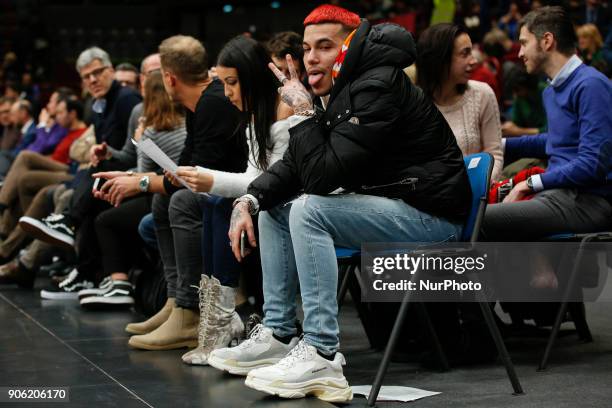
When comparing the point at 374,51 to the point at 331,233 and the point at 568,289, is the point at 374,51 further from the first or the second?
the point at 568,289

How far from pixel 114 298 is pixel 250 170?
1.85 meters

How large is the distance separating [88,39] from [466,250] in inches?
590

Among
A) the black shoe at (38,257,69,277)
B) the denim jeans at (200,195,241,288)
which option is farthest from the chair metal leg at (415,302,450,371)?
the black shoe at (38,257,69,277)

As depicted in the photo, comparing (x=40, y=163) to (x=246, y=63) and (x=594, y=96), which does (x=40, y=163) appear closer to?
(x=246, y=63)

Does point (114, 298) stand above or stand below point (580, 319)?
below

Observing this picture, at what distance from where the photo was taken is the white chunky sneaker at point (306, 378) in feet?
9.84

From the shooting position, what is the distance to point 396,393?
3113 mm

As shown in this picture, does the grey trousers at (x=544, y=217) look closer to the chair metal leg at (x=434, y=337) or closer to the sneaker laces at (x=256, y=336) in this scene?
the chair metal leg at (x=434, y=337)

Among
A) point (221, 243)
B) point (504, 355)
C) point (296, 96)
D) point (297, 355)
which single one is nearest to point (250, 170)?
point (221, 243)

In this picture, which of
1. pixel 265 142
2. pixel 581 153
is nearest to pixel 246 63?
pixel 265 142

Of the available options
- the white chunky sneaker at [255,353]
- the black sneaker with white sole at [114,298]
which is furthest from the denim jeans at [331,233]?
the black sneaker with white sole at [114,298]

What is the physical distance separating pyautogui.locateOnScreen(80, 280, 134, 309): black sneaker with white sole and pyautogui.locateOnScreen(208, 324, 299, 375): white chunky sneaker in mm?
1888

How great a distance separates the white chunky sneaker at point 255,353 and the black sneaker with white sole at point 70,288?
8.01ft

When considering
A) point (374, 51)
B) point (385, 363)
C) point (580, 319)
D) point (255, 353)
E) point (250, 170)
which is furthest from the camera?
point (580, 319)
